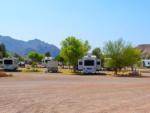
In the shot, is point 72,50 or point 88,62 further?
point 72,50

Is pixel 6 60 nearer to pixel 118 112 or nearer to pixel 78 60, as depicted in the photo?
pixel 78 60

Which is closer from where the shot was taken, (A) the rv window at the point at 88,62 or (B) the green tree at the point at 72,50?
(A) the rv window at the point at 88,62

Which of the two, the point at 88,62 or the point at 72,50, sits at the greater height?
the point at 72,50

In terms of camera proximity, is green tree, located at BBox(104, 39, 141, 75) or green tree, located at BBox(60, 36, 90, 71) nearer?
green tree, located at BBox(104, 39, 141, 75)

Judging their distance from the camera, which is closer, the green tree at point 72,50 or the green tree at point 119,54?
the green tree at point 119,54

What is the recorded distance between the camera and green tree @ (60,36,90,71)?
82.0m

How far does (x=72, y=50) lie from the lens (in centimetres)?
8231

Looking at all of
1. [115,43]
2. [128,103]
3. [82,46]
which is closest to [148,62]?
[82,46]

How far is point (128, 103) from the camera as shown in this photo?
20.2 m

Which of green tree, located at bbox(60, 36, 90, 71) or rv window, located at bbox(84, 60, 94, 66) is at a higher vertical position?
green tree, located at bbox(60, 36, 90, 71)

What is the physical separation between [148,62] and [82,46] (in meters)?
52.9

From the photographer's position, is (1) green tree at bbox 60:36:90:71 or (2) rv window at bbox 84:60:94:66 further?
(1) green tree at bbox 60:36:90:71

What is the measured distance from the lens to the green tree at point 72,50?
269 ft

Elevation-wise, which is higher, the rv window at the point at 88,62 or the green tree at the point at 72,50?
the green tree at the point at 72,50
